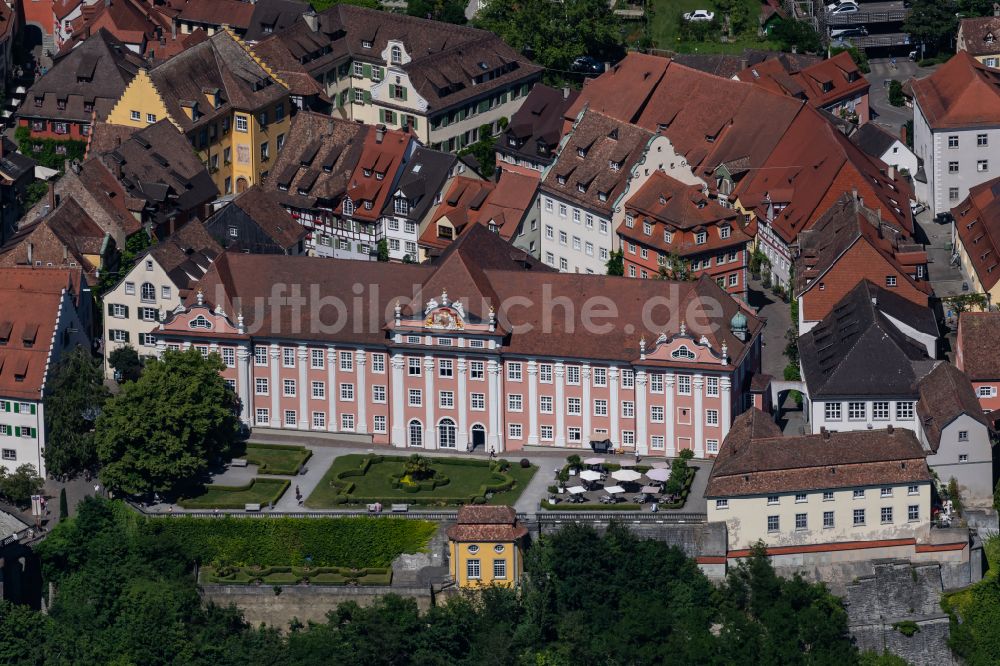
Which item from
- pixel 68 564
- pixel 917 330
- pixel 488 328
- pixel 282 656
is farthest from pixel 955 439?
pixel 68 564

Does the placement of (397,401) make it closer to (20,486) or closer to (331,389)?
(331,389)

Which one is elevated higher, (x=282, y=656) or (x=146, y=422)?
(x=146, y=422)

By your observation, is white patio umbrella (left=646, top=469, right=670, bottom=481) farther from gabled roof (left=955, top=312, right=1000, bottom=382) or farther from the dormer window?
the dormer window

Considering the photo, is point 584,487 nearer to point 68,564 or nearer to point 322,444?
point 322,444

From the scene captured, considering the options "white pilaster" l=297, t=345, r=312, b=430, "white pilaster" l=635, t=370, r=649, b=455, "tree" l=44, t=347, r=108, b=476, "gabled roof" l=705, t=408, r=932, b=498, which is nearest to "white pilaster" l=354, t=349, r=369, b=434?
"white pilaster" l=297, t=345, r=312, b=430

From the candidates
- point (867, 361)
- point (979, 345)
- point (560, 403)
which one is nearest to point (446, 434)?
point (560, 403)

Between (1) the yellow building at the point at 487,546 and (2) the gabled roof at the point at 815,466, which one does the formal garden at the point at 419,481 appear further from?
(2) the gabled roof at the point at 815,466
